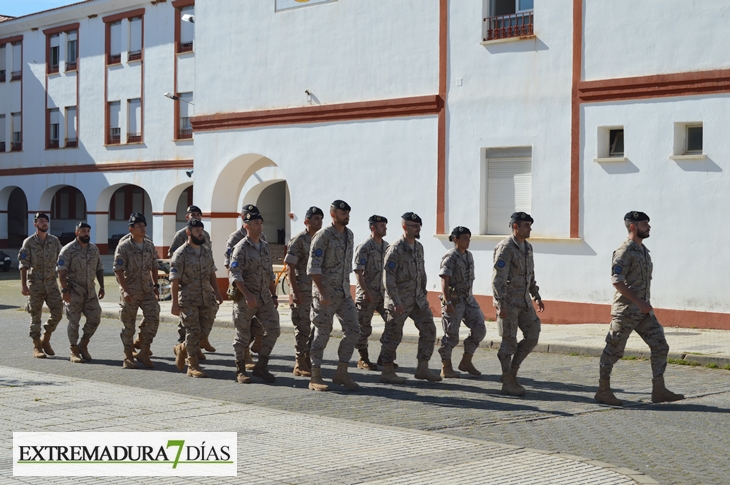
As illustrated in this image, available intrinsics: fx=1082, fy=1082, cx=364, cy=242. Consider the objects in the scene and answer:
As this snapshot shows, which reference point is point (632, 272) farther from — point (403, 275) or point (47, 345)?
point (47, 345)

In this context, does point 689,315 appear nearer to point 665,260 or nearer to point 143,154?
point 665,260

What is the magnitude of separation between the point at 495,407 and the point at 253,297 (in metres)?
3.18

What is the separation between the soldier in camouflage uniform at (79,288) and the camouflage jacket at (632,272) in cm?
712

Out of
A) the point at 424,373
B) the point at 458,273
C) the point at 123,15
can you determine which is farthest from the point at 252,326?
the point at 123,15

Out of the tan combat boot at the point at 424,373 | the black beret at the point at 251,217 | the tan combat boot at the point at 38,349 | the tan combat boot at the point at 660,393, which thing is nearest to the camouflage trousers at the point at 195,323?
the black beret at the point at 251,217

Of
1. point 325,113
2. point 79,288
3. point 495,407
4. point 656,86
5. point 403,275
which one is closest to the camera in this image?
point 495,407

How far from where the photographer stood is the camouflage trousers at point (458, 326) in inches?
519

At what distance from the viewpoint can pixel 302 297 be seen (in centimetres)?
1323

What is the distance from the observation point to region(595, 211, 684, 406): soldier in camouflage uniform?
1087 centimetres

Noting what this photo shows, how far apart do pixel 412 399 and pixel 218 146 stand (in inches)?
562

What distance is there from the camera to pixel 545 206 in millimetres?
19031

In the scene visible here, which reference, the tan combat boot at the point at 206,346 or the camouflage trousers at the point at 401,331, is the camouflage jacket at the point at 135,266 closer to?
the tan combat boot at the point at 206,346

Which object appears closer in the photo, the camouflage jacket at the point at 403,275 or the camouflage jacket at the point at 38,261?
the camouflage jacket at the point at 403,275

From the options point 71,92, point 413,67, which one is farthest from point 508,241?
point 71,92
